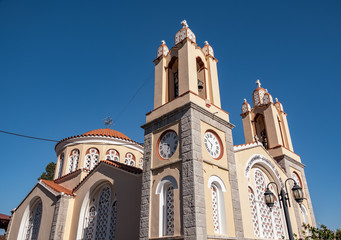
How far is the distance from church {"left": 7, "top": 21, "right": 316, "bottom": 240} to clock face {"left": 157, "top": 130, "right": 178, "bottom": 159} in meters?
→ 0.04

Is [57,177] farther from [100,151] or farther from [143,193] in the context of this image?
[143,193]

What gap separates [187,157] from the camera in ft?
29.8

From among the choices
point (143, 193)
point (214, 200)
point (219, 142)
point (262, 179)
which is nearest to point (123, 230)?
point (143, 193)

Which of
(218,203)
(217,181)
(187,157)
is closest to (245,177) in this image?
(217,181)

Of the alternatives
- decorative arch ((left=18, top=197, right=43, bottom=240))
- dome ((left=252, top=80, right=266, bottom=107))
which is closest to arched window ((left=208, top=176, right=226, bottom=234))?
dome ((left=252, top=80, right=266, bottom=107))

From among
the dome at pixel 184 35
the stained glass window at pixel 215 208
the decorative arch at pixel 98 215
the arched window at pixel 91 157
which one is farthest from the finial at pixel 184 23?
the arched window at pixel 91 157

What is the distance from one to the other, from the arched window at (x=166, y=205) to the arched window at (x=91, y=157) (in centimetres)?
881

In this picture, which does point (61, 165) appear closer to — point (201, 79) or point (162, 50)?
point (162, 50)

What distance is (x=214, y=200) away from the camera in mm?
9547

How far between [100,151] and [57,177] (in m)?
3.53

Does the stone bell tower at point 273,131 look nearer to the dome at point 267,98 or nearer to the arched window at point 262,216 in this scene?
the dome at point 267,98

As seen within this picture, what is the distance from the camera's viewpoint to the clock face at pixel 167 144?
986cm

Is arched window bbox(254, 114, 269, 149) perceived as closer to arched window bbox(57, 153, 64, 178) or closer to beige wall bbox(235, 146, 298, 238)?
beige wall bbox(235, 146, 298, 238)

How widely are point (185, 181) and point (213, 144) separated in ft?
7.46
